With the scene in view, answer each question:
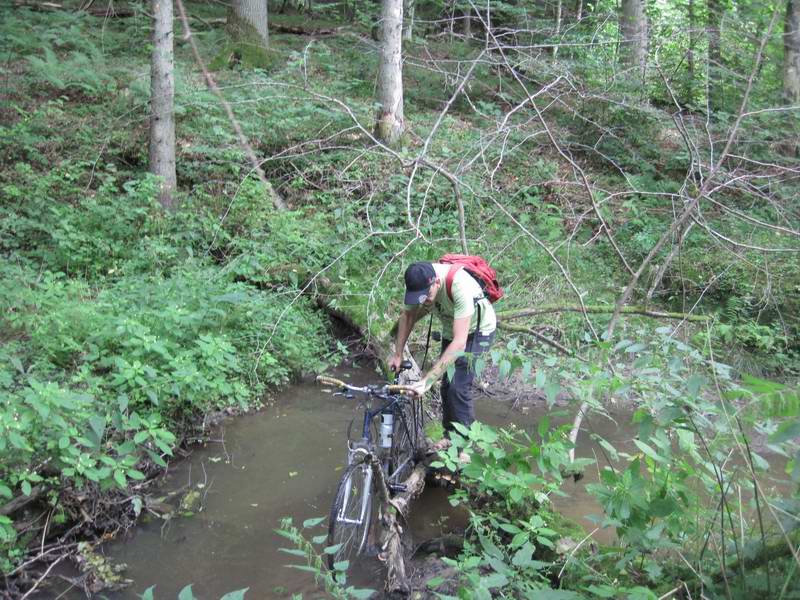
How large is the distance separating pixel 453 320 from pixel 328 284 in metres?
4.05

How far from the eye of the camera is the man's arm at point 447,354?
165 inches

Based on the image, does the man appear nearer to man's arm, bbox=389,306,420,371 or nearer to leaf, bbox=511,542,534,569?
man's arm, bbox=389,306,420,371

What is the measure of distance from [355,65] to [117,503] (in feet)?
37.0

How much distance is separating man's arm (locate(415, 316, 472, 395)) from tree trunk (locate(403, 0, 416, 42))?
9.62 meters

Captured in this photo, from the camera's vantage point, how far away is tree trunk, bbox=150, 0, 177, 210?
9070 mm

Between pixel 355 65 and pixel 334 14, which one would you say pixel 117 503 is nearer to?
pixel 355 65

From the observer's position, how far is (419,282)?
4.51 metres

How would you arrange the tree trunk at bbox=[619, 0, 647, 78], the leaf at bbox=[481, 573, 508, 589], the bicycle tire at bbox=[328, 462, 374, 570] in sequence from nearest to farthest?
the leaf at bbox=[481, 573, 508, 589]
the bicycle tire at bbox=[328, 462, 374, 570]
the tree trunk at bbox=[619, 0, 647, 78]

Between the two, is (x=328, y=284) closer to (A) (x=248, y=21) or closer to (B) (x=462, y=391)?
(B) (x=462, y=391)

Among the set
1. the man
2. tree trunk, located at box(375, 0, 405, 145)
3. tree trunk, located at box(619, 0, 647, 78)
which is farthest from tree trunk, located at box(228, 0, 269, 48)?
the man

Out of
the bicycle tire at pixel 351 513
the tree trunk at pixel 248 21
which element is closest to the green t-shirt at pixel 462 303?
the bicycle tire at pixel 351 513

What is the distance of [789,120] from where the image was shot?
10.2 m

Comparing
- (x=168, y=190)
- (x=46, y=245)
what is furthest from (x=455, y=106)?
(x=46, y=245)

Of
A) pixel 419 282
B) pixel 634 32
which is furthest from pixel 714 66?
pixel 419 282
